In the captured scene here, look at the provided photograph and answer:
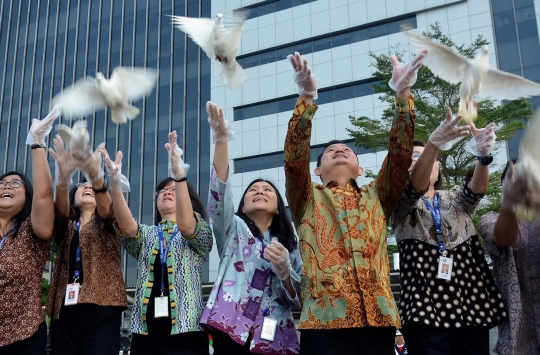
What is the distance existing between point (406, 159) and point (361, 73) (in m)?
20.6

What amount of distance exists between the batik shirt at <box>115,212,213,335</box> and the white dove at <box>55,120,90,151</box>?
24.5 inches

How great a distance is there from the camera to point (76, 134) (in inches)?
123

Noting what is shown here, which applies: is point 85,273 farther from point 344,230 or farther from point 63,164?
Result: point 344,230

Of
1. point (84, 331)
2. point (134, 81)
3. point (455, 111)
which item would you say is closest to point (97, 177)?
point (134, 81)

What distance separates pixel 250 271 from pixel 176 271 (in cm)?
45

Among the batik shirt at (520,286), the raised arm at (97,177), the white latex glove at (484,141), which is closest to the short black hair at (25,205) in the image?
the raised arm at (97,177)

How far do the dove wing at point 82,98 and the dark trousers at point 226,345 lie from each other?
1.56 m

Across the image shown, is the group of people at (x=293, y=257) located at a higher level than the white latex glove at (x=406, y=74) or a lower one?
lower

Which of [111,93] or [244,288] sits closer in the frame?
[244,288]

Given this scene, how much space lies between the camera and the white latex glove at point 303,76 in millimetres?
2885

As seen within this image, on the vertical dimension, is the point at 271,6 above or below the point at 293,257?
above

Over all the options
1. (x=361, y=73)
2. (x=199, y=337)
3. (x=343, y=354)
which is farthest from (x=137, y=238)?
(x=361, y=73)

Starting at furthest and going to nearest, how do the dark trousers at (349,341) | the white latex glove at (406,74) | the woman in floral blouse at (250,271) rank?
the woman in floral blouse at (250,271) < the white latex glove at (406,74) < the dark trousers at (349,341)

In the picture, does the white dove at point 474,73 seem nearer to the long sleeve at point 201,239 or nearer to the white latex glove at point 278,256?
the white latex glove at point 278,256
